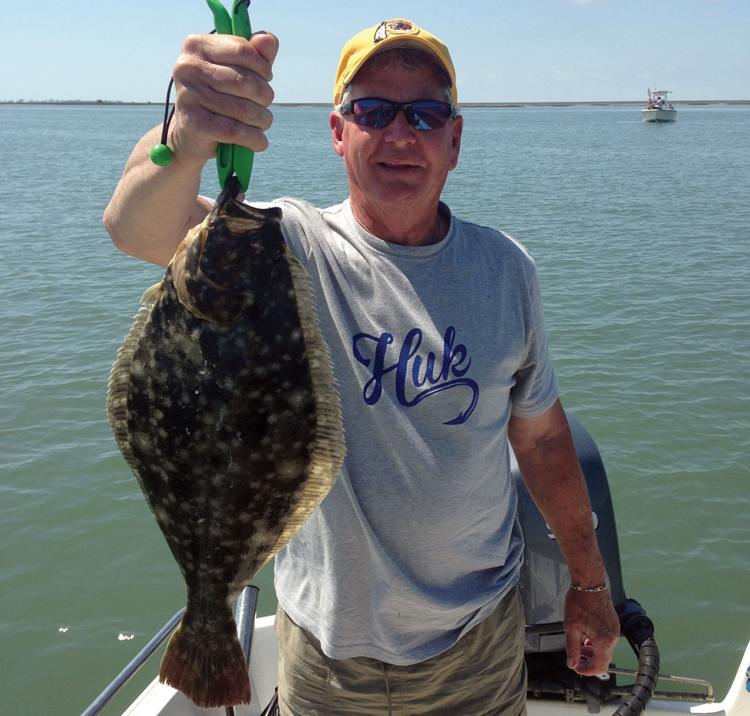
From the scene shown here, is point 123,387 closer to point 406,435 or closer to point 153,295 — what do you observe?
point 153,295

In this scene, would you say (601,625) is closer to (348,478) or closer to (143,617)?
(348,478)

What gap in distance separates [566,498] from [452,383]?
2.90 ft

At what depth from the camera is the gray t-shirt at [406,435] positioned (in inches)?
89.1

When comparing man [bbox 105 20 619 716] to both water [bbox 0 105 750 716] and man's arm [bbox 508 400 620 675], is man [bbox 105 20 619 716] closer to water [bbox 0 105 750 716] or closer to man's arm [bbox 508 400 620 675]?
man's arm [bbox 508 400 620 675]

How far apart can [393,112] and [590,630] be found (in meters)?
2.17

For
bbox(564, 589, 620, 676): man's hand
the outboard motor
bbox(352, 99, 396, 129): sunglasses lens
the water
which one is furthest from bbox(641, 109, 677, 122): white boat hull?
bbox(352, 99, 396, 129): sunglasses lens

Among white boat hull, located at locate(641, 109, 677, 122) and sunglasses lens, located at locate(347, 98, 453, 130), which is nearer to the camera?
sunglasses lens, located at locate(347, 98, 453, 130)

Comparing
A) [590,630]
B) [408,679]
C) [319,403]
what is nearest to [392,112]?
[319,403]

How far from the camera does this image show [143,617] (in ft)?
19.9

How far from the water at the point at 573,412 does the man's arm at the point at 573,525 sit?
292cm

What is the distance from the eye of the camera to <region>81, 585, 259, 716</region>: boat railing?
2.75 meters

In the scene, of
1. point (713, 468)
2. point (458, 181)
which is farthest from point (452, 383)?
point (458, 181)

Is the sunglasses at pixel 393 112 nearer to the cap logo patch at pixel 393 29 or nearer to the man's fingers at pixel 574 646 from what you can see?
the cap logo patch at pixel 393 29

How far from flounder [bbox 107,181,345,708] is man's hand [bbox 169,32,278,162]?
0.14 metres
